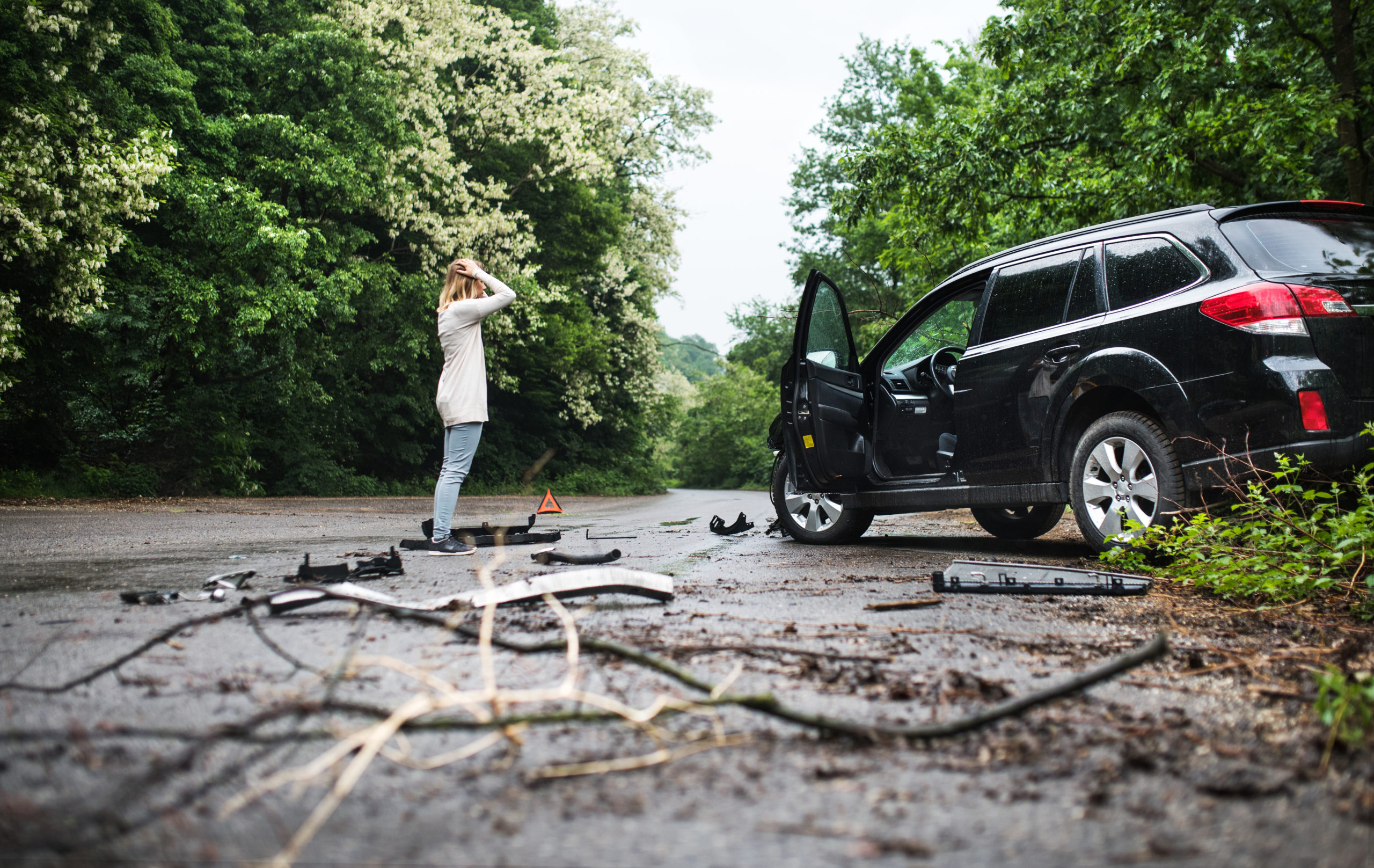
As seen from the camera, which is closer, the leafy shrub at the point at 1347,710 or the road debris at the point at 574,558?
the leafy shrub at the point at 1347,710

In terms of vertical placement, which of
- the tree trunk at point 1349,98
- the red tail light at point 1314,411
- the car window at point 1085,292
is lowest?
the red tail light at point 1314,411

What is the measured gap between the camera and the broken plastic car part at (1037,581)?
4.05 m

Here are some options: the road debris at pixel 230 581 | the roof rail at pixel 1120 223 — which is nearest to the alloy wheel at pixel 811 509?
the roof rail at pixel 1120 223

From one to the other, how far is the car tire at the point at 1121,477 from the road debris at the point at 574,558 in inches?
110

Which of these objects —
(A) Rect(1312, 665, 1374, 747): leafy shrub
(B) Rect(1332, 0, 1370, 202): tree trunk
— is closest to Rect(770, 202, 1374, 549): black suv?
(A) Rect(1312, 665, 1374, 747): leafy shrub

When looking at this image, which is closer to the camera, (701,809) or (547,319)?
(701,809)

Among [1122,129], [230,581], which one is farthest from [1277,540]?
[1122,129]

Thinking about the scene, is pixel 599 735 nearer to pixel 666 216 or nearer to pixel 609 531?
pixel 609 531

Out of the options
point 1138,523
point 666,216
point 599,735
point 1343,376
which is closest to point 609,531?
point 1138,523

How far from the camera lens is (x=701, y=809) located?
146cm

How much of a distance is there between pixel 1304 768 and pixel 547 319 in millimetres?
25207

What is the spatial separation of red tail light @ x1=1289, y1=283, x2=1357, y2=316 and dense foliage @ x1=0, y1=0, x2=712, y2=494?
571 inches

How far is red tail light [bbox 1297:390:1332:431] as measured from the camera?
13.6 ft

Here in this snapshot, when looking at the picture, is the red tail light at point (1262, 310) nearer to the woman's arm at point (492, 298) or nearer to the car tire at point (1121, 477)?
the car tire at point (1121, 477)
